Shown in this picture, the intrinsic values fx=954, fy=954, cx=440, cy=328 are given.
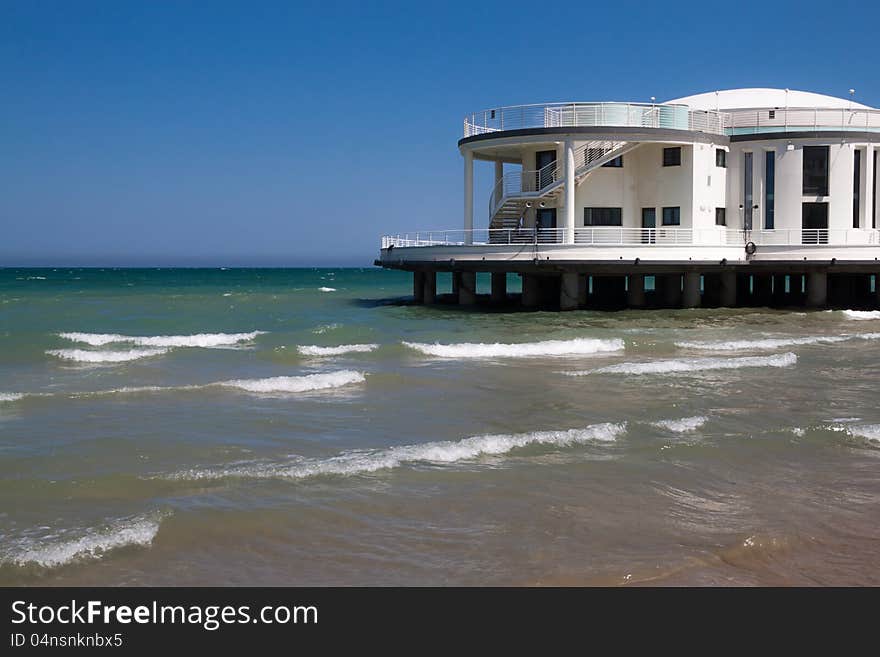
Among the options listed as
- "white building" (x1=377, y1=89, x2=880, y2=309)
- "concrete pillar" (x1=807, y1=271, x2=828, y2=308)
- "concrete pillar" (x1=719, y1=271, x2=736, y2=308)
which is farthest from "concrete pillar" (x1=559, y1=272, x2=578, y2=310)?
"concrete pillar" (x1=807, y1=271, x2=828, y2=308)

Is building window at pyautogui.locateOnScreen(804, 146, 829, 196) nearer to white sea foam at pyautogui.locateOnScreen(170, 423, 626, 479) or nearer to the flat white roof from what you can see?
the flat white roof

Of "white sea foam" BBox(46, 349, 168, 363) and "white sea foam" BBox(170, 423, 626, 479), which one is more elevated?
"white sea foam" BBox(46, 349, 168, 363)

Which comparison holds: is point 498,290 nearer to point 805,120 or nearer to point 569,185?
point 569,185

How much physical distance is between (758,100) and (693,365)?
74.0 feet

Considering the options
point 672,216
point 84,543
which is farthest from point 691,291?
point 84,543

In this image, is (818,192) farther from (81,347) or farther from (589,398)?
(81,347)

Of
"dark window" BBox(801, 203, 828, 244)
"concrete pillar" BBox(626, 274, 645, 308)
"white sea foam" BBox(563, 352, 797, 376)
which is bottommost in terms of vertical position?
"white sea foam" BBox(563, 352, 797, 376)

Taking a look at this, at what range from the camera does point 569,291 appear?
3322 cm

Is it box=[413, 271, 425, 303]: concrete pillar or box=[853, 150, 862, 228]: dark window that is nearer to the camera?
box=[853, 150, 862, 228]: dark window

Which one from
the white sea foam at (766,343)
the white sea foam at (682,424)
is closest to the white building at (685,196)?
the white sea foam at (766,343)

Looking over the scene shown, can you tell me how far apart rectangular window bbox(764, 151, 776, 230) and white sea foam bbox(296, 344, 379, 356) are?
19.1 m

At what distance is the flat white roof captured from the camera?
37.8 meters

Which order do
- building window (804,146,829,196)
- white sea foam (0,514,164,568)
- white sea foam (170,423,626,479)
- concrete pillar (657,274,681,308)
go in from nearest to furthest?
white sea foam (0,514,164,568)
white sea foam (170,423,626,479)
building window (804,146,829,196)
concrete pillar (657,274,681,308)
